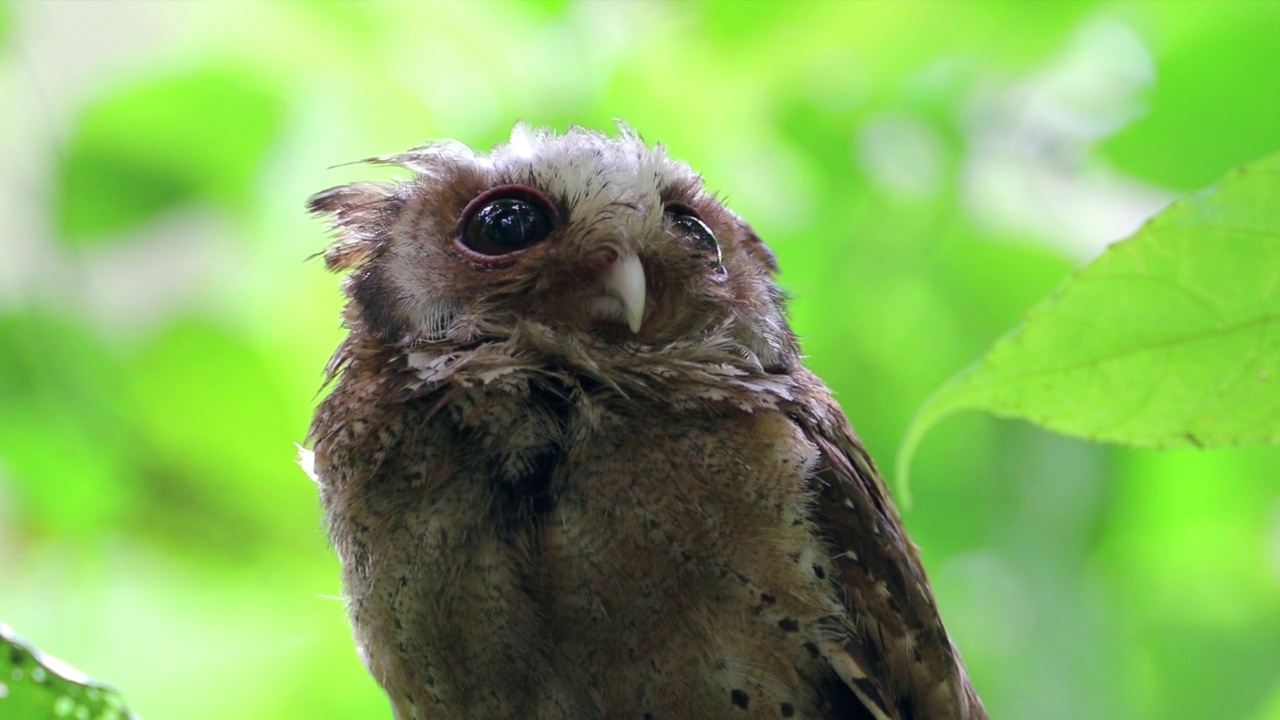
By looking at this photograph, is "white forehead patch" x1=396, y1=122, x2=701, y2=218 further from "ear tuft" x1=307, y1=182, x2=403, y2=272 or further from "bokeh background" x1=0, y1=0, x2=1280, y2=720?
"bokeh background" x1=0, y1=0, x2=1280, y2=720

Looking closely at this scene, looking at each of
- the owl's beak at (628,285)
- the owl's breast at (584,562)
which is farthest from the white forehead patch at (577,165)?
the owl's breast at (584,562)

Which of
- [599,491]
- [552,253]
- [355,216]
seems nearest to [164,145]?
[355,216]

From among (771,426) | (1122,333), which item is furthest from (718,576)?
(1122,333)

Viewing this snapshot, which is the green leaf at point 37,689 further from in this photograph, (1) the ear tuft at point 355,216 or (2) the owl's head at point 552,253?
(1) the ear tuft at point 355,216

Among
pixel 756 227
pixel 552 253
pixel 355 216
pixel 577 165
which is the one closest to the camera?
pixel 552 253

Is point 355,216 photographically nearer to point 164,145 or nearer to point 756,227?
point 756,227

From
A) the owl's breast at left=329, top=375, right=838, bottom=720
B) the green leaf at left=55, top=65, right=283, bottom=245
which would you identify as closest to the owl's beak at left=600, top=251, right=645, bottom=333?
the owl's breast at left=329, top=375, right=838, bottom=720

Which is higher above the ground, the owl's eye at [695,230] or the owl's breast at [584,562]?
the owl's eye at [695,230]
